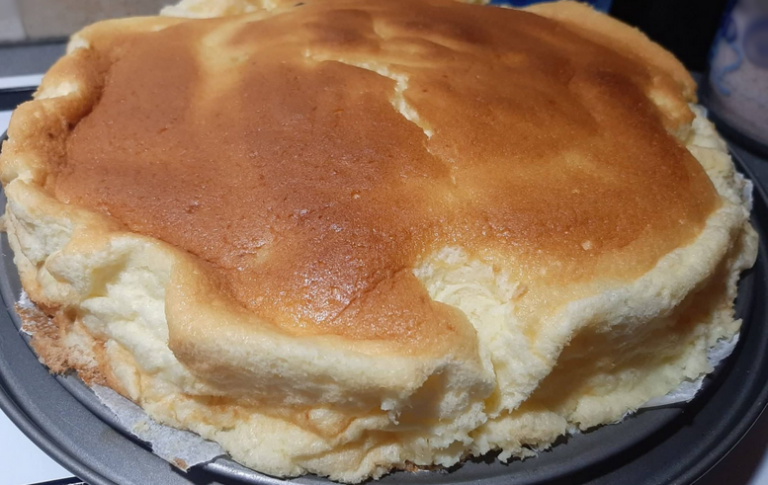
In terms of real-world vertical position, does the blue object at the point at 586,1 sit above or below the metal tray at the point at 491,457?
above

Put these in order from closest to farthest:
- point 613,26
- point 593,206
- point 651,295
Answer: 1. point 651,295
2. point 593,206
3. point 613,26

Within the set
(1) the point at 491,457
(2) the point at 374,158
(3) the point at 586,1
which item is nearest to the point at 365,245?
(2) the point at 374,158

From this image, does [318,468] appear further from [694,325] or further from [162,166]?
[694,325]

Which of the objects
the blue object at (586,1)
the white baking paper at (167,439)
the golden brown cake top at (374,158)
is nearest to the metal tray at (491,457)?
the white baking paper at (167,439)

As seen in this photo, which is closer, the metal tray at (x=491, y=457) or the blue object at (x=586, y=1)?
the metal tray at (x=491, y=457)

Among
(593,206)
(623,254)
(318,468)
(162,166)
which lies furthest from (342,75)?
(318,468)

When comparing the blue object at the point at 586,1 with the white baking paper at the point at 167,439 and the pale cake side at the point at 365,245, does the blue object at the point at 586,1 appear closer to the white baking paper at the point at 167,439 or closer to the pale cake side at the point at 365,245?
the pale cake side at the point at 365,245

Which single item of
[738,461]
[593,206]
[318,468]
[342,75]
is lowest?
[738,461]

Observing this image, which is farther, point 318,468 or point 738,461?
point 738,461
